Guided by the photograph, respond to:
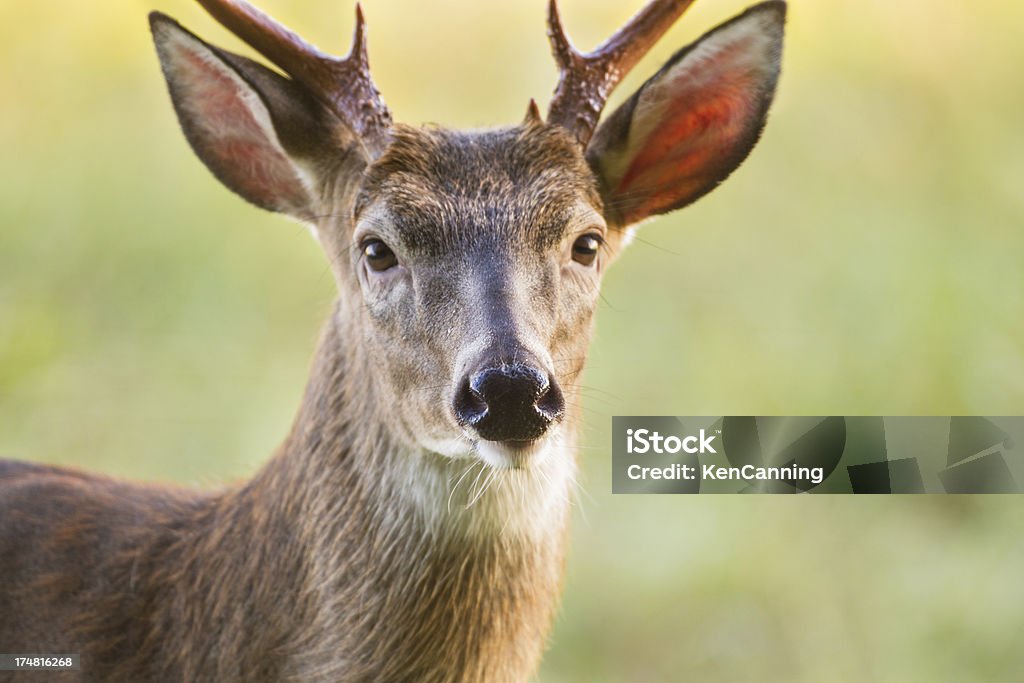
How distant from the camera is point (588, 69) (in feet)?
10.3

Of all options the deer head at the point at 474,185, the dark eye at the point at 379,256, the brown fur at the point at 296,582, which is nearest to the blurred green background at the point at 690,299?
the brown fur at the point at 296,582

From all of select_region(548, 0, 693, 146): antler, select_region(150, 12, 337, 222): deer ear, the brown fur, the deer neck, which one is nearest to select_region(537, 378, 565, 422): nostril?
the deer neck

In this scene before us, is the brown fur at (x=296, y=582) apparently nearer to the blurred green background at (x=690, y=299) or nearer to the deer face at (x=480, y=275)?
the deer face at (x=480, y=275)

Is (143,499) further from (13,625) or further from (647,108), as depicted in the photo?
(647,108)

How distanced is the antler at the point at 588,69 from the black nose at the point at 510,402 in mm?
800

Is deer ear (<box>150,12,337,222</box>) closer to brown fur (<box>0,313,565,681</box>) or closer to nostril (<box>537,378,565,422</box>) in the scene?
brown fur (<box>0,313,565,681</box>)

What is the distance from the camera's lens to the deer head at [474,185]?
2.69 meters

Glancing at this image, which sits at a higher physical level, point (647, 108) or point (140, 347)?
point (140, 347)

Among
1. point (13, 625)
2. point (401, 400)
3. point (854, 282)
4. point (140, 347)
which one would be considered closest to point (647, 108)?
point (401, 400)

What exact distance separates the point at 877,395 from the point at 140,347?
3073 mm

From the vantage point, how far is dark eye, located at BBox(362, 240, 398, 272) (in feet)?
9.49

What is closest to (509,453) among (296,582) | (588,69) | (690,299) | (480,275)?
(480,275)

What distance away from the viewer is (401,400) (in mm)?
2863

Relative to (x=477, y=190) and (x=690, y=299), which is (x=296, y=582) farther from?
(x=690, y=299)
